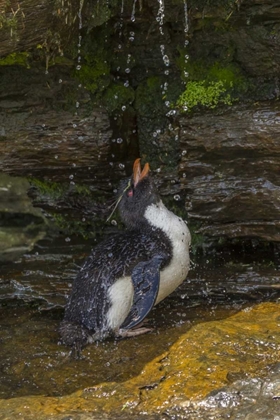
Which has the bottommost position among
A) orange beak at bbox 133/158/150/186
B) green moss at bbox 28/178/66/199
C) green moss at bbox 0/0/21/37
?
green moss at bbox 28/178/66/199

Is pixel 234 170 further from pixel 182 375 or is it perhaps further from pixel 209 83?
pixel 182 375

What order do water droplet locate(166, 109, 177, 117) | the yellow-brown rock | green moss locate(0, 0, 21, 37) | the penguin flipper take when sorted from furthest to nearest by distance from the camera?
water droplet locate(166, 109, 177, 117), the penguin flipper, green moss locate(0, 0, 21, 37), the yellow-brown rock

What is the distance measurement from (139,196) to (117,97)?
93 cm

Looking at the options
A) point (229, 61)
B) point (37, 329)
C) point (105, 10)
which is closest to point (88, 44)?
point (105, 10)

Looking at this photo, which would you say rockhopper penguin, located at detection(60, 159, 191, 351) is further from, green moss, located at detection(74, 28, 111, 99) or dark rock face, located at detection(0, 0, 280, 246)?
green moss, located at detection(74, 28, 111, 99)

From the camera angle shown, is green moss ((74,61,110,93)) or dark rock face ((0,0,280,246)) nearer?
dark rock face ((0,0,280,246))

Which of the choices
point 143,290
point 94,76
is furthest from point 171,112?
point 143,290

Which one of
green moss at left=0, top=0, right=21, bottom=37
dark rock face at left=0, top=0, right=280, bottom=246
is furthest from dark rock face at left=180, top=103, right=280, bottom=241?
green moss at left=0, top=0, right=21, bottom=37

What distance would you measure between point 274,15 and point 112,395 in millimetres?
2959

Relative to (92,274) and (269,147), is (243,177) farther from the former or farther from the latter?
(92,274)

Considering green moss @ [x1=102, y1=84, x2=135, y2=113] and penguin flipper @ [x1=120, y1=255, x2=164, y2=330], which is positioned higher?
green moss @ [x1=102, y1=84, x2=135, y2=113]

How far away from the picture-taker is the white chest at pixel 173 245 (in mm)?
5441

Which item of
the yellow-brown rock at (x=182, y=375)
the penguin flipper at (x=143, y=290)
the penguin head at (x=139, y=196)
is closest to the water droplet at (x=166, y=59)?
the penguin head at (x=139, y=196)

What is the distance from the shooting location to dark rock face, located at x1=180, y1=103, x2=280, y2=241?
5.74 metres
